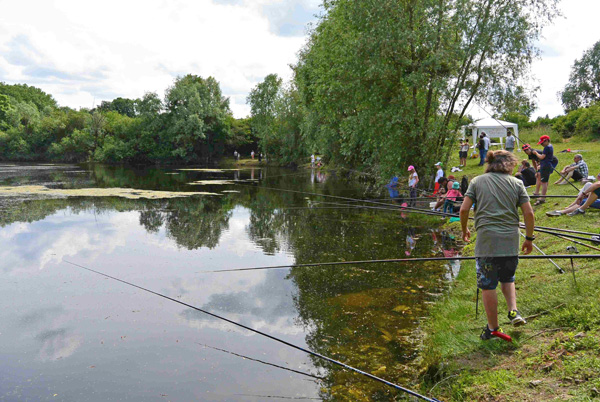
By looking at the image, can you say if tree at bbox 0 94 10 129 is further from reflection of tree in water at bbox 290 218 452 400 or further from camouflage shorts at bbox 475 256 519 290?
camouflage shorts at bbox 475 256 519 290

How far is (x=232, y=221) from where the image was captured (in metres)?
15.8

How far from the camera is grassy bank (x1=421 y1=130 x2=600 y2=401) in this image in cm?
377

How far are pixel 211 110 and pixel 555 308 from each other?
2448 inches

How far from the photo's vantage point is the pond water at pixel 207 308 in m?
5.11

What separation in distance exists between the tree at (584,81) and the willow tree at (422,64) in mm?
45985

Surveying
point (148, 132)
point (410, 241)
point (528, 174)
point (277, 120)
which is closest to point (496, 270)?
point (410, 241)

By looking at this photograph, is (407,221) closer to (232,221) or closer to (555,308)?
(232,221)

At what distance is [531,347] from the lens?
445cm

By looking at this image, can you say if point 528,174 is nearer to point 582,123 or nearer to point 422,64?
point 422,64

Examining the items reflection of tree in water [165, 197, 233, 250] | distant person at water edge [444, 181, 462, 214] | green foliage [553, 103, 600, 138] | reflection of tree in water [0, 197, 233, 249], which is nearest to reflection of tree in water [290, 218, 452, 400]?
distant person at water edge [444, 181, 462, 214]

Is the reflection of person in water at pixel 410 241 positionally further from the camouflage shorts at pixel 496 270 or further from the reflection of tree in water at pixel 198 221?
the camouflage shorts at pixel 496 270

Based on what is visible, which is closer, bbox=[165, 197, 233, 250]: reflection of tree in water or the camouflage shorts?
the camouflage shorts

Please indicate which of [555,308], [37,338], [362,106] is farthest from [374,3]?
[37,338]

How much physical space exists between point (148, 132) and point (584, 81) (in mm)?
60390
